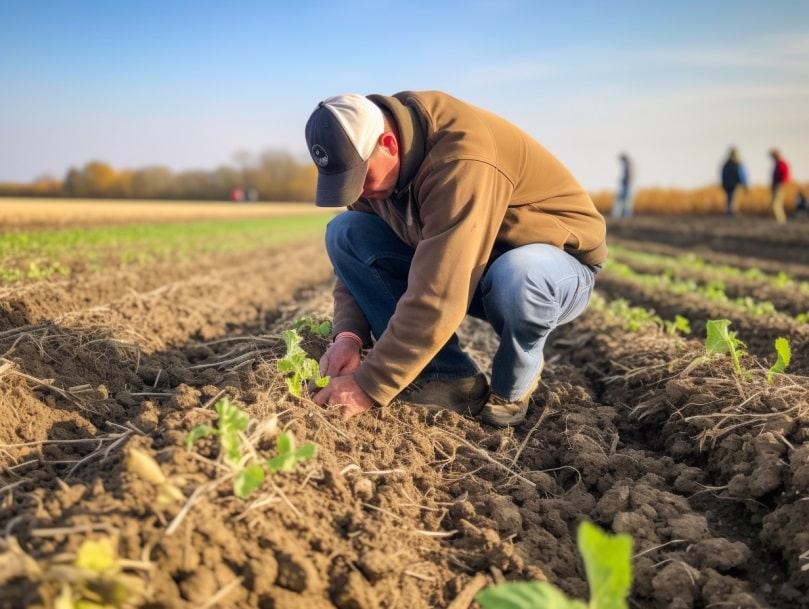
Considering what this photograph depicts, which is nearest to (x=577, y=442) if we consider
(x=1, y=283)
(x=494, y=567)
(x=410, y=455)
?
(x=410, y=455)

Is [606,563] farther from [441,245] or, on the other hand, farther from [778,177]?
[778,177]

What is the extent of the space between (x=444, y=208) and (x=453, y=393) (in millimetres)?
1123

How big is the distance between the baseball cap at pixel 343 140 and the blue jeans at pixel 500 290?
76 cm

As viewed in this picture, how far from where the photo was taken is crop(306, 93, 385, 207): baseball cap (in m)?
2.66

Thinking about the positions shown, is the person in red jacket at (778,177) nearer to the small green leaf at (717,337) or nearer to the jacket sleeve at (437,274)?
the small green leaf at (717,337)

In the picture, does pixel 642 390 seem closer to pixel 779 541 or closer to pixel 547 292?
pixel 547 292

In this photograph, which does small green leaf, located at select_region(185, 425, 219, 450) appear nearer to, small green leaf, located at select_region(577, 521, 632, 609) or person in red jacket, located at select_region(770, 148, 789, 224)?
small green leaf, located at select_region(577, 521, 632, 609)

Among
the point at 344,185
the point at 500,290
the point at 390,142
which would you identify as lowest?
the point at 500,290

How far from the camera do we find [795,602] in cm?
212

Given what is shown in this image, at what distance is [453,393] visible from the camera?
345cm

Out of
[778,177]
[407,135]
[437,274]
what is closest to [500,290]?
[437,274]

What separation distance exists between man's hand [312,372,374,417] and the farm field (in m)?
0.08

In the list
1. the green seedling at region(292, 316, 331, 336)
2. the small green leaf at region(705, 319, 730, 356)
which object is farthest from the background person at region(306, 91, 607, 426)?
the small green leaf at region(705, 319, 730, 356)

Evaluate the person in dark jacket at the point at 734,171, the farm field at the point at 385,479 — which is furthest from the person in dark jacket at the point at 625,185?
the farm field at the point at 385,479
